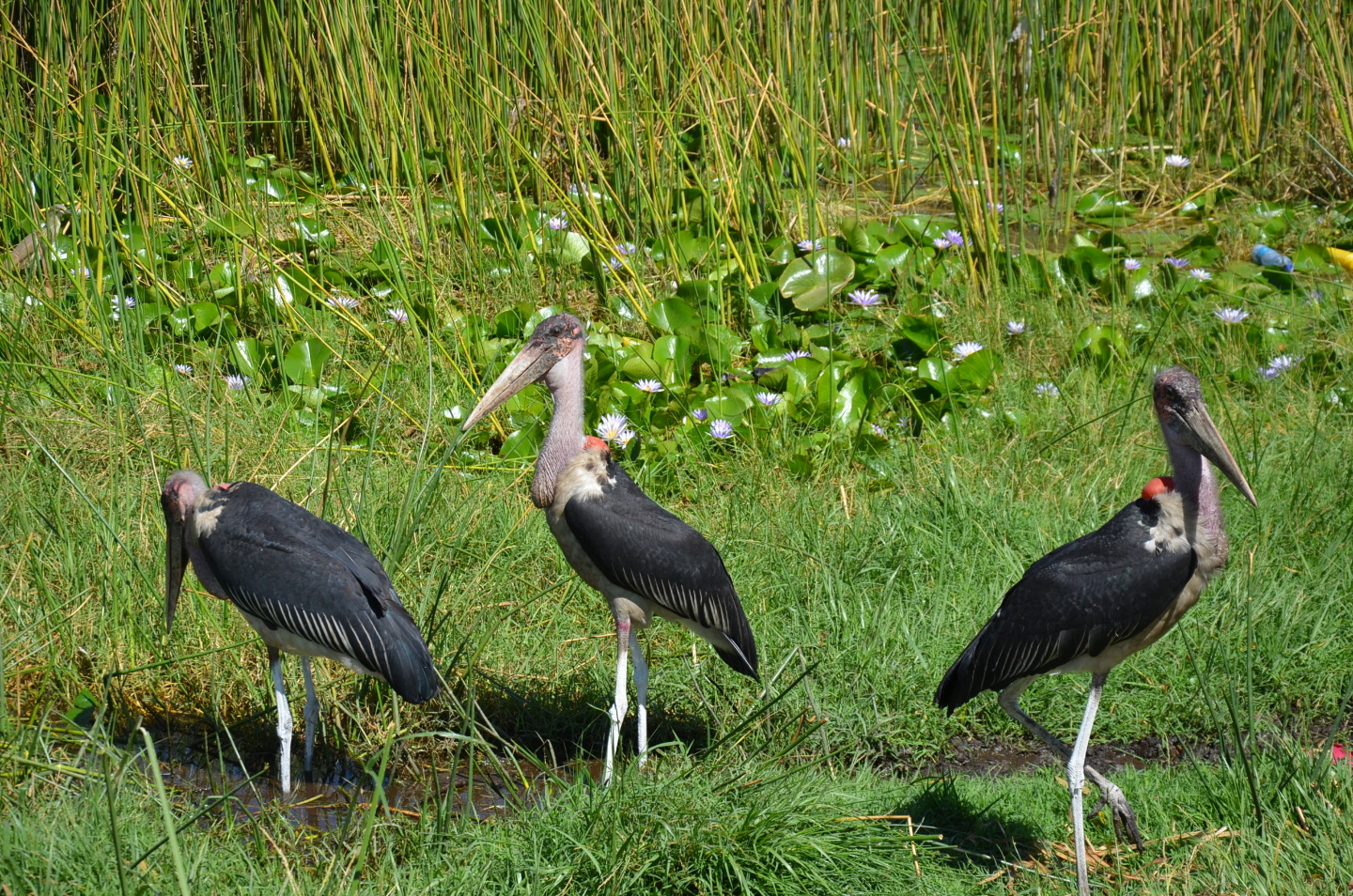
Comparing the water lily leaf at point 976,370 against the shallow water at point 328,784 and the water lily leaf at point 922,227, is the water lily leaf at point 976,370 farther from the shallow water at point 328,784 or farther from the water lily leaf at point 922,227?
the shallow water at point 328,784

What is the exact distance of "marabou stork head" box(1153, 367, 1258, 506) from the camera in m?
2.71

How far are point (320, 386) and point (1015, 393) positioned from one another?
2.51 meters

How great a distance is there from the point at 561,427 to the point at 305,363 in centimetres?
160

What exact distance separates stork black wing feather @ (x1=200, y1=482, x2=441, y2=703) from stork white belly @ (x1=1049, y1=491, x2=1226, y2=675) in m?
1.46

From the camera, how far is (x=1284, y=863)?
2518mm

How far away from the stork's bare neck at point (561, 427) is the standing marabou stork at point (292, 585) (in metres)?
0.47

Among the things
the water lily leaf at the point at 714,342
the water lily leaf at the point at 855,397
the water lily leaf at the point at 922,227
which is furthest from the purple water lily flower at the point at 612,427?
the water lily leaf at the point at 922,227

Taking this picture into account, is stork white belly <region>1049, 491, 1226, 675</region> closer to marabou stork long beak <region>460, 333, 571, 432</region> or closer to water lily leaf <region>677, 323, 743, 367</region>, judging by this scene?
marabou stork long beak <region>460, 333, 571, 432</region>

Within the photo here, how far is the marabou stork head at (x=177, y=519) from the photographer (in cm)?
324

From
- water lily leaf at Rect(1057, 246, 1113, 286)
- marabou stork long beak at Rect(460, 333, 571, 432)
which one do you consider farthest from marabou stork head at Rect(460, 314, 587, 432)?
water lily leaf at Rect(1057, 246, 1113, 286)

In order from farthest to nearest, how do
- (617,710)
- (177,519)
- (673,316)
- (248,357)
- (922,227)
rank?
(922,227)
(673,316)
(248,357)
(177,519)
(617,710)

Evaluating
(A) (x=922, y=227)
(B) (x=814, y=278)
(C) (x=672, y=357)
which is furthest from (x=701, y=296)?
(A) (x=922, y=227)

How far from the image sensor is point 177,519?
3.25 meters

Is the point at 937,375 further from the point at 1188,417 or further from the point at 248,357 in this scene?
the point at 248,357
